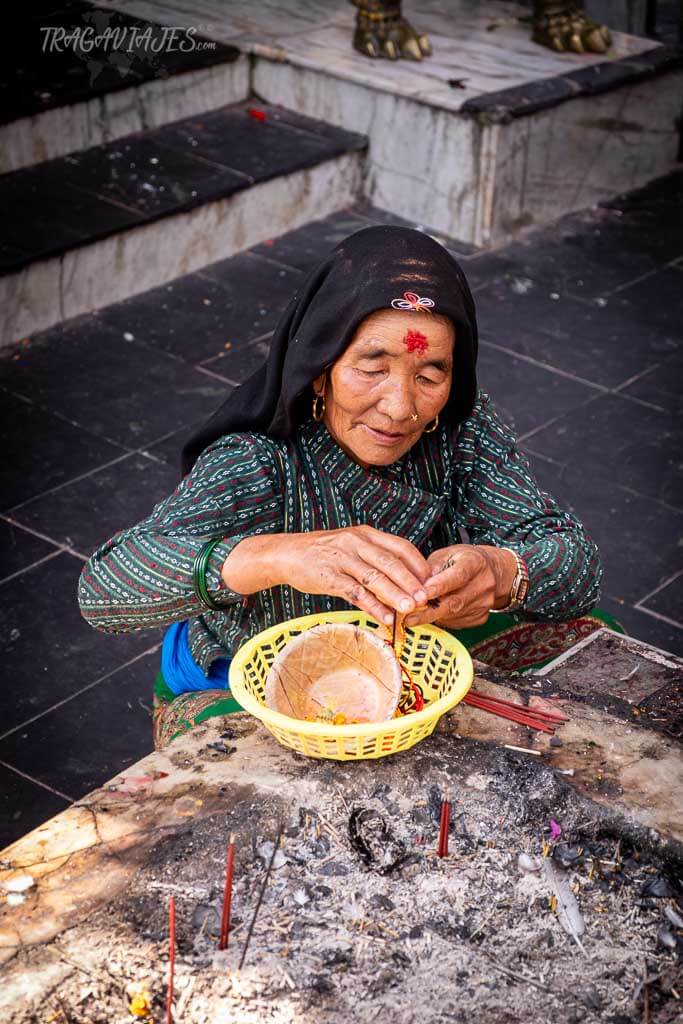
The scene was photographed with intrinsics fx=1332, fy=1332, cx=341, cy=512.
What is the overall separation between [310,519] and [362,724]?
53 centimetres

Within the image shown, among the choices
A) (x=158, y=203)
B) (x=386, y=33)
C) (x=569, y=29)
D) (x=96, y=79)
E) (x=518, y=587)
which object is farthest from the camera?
(x=569, y=29)

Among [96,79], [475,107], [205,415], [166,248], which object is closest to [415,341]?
[205,415]

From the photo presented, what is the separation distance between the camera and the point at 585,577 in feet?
8.03

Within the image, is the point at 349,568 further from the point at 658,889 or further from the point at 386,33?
the point at 386,33

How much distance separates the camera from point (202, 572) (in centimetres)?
219

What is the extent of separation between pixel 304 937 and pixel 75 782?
1374 mm

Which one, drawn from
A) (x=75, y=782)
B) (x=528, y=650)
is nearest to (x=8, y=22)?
(x=75, y=782)

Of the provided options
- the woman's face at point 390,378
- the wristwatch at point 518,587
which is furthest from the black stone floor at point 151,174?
the wristwatch at point 518,587

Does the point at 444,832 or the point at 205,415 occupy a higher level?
the point at 444,832

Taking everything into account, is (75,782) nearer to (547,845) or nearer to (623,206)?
(547,845)

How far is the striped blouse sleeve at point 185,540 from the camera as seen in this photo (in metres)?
2.22

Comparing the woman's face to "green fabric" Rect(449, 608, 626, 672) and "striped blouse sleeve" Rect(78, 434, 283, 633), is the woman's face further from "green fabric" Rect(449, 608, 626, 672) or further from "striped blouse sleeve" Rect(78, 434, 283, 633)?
"green fabric" Rect(449, 608, 626, 672)

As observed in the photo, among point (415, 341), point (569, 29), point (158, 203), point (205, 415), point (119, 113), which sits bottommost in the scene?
point (205, 415)

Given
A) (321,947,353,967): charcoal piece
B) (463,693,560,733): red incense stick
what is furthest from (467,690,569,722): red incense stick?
(321,947,353,967): charcoal piece
